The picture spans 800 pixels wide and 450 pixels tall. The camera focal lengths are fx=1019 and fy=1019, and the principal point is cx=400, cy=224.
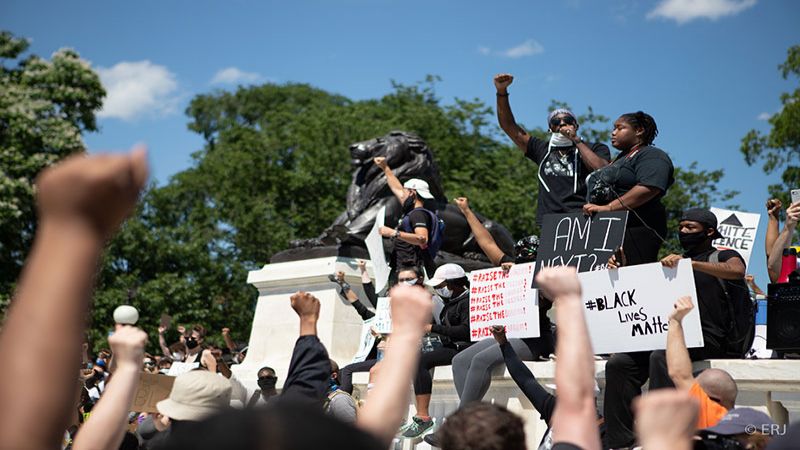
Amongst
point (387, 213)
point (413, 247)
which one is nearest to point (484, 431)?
point (413, 247)

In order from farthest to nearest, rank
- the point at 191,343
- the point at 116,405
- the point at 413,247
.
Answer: the point at 191,343
the point at 413,247
the point at 116,405

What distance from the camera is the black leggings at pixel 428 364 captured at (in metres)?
8.15

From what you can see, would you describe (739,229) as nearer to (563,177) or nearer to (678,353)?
(563,177)

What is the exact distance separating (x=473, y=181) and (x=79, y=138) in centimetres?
1411

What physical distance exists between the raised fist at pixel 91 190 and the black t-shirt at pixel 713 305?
18.1 feet

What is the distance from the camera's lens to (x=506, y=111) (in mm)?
8195

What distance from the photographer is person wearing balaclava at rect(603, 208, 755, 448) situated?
252 inches

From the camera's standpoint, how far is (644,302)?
6.64 metres

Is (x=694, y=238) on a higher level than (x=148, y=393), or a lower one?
higher

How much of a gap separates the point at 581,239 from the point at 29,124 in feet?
80.2

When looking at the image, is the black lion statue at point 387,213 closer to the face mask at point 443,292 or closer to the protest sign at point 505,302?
the face mask at point 443,292

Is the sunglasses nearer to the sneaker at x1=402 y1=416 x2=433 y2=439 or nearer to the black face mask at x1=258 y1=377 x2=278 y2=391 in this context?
the sneaker at x1=402 y1=416 x2=433 y2=439

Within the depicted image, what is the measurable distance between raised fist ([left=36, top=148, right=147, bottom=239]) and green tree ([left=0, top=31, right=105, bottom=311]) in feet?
88.6

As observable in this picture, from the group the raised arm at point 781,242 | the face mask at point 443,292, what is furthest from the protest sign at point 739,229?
the face mask at point 443,292
